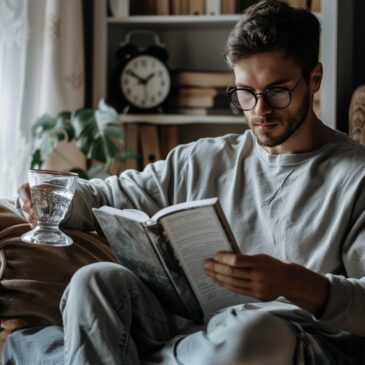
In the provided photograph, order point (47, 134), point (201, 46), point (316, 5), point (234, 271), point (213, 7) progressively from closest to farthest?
point (234, 271), point (47, 134), point (316, 5), point (213, 7), point (201, 46)

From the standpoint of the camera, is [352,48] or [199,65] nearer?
[352,48]

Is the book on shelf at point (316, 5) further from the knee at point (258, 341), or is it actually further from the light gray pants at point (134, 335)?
the knee at point (258, 341)

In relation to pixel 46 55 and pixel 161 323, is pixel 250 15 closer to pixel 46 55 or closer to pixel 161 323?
pixel 161 323

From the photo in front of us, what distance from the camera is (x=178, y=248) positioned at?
1229mm

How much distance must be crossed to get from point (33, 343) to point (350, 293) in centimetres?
61

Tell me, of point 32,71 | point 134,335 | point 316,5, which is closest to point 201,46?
point 316,5

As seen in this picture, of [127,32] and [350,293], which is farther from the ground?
[127,32]

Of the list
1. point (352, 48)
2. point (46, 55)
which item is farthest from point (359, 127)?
point (46, 55)

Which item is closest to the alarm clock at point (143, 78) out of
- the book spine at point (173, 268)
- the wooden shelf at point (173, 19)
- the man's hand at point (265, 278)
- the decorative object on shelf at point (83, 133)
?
the wooden shelf at point (173, 19)

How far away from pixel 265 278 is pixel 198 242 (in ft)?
0.40

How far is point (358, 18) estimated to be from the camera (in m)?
3.01

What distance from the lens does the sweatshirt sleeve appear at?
1672 millimetres

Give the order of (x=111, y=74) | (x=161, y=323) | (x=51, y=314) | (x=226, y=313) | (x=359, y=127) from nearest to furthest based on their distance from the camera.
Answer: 1. (x=226, y=313)
2. (x=161, y=323)
3. (x=51, y=314)
4. (x=359, y=127)
5. (x=111, y=74)

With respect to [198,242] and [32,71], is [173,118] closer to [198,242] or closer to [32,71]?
[32,71]
